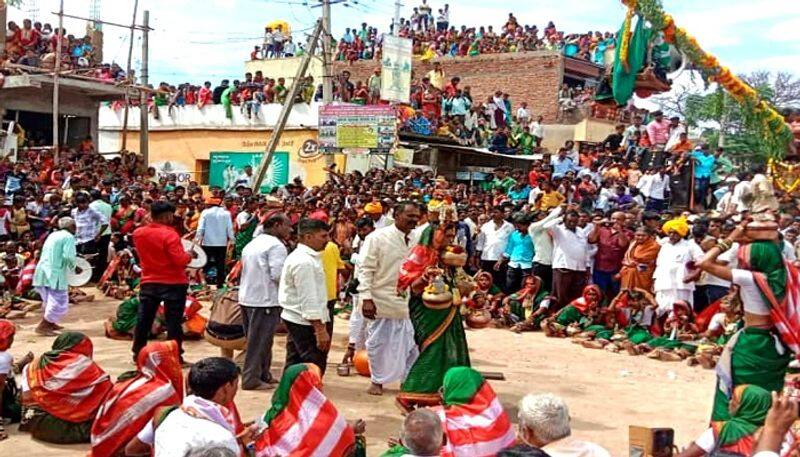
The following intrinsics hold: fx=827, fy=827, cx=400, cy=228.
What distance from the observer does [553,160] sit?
723 inches

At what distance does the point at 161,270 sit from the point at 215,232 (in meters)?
6.05

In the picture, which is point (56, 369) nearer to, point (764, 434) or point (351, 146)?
point (764, 434)

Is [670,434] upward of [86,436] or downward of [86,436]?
upward

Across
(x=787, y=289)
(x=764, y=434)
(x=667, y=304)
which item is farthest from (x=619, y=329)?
(x=764, y=434)

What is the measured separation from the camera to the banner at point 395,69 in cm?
2086

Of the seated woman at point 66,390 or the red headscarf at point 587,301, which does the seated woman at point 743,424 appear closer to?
the seated woman at point 66,390

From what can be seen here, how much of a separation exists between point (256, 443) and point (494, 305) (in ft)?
24.7

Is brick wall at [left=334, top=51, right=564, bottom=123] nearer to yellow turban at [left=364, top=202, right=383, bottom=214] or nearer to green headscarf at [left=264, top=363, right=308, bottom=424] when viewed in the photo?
yellow turban at [left=364, top=202, right=383, bottom=214]

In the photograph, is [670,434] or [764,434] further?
[670,434]

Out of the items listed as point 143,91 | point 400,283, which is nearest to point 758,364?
point 400,283

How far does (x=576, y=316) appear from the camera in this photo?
35.7ft

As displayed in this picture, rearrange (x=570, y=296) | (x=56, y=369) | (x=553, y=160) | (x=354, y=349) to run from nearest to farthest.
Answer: (x=56, y=369)
(x=354, y=349)
(x=570, y=296)
(x=553, y=160)

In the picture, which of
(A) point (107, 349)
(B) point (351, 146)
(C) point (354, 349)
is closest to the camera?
(C) point (354, 349)

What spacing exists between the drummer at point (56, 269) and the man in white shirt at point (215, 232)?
12.5 ft
